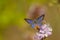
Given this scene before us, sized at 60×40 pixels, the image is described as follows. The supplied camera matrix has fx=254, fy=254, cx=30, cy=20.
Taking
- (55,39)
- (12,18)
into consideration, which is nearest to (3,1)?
(12,18)

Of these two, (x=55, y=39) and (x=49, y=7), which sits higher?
(x=49, y=7)

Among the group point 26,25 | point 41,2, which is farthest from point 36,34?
point 41,2

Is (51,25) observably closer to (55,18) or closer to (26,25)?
(55,18)

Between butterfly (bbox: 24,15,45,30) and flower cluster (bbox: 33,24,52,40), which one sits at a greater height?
butterfly (bbox: 24,15,45,30)

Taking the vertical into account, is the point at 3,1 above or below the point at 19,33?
above

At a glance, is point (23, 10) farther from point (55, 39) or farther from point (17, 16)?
point (55, 39)

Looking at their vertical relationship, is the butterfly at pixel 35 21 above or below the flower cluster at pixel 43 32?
above
